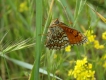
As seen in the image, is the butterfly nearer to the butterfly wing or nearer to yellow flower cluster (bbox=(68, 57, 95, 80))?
the butterfly wing

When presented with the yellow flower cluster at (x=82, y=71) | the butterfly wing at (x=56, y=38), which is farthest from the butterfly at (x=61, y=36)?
the yellow flower cluster at (x=82, y=71)

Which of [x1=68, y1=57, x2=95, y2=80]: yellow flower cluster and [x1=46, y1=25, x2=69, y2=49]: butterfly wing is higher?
[x1=46, y1=25, x2=69, y2=49]: butterfly wing

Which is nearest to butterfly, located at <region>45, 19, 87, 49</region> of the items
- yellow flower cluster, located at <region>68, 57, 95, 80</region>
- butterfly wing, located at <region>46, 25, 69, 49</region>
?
butterfly wing, located at <region>46, 25, 69, 49</region>

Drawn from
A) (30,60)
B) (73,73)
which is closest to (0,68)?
(30,60)

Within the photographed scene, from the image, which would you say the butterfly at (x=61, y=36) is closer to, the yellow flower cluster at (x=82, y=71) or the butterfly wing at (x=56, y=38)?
the butterfly wing at (x=56, y=38)

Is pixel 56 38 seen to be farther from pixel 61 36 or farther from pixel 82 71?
pixel 82 71

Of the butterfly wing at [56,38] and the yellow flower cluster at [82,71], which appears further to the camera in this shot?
the butterfly wing at [56,38]

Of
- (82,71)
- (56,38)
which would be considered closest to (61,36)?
(56,38)

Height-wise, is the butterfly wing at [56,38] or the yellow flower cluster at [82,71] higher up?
the butterfly wing at [56,38]
